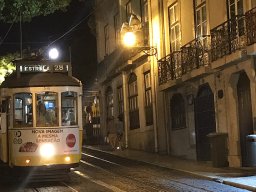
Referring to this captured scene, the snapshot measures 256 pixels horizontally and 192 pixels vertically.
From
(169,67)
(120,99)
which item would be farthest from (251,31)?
(120,99)

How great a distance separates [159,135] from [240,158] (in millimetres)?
7116

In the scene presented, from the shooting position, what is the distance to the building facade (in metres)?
17.8

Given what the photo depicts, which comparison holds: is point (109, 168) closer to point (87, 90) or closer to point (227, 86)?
point (227, 86)

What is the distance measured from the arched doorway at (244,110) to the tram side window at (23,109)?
7335 millimetres

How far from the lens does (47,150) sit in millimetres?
15414

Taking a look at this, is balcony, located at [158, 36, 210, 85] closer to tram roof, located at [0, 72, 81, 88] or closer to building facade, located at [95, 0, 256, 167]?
building facade, located at [95, 0, 256, 167]

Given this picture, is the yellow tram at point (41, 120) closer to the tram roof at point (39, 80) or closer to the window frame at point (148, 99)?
the tram roof at point (39, 80)

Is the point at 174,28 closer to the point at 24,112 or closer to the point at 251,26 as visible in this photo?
the point at 251,26

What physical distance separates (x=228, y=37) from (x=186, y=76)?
367 centimetres

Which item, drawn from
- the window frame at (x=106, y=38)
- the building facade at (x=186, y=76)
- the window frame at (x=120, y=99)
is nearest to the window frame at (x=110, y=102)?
the building facade at (x=186, y=76)

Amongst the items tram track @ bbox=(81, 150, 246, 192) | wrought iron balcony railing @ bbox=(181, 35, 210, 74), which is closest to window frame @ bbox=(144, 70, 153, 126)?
tram track @ bbox=(81, 150, 246, 192)

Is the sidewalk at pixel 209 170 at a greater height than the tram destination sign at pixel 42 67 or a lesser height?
lesser

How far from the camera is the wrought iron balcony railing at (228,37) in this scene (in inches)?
665

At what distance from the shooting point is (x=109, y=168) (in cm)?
1941
